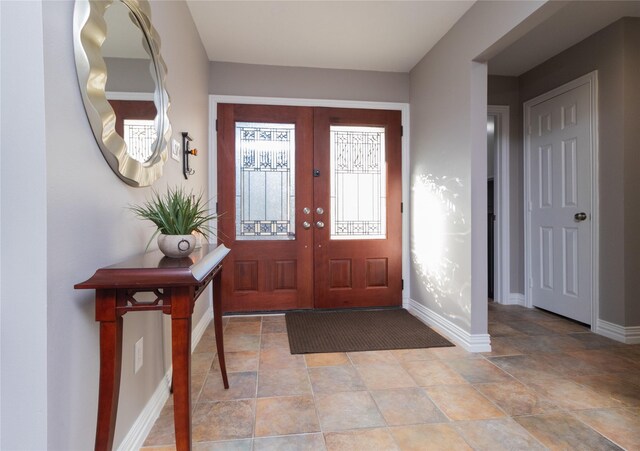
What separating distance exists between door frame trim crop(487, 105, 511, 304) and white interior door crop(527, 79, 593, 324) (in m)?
0.21

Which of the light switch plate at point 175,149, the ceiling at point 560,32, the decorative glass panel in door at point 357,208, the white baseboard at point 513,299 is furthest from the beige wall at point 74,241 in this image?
the white baseboard at point 513,299

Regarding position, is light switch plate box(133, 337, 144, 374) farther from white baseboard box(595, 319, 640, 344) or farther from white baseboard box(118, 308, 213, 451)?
white baseboard box(595, 319, 640, 344)

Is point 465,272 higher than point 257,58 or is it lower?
lower

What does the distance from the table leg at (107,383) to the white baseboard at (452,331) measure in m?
2.22

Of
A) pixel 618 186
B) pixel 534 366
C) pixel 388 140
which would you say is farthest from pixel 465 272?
pixel 388 140

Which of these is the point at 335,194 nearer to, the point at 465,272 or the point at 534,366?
the point at 465,272

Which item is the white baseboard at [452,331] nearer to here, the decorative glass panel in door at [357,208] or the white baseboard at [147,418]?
the decorative glass panel in door at [357,208]

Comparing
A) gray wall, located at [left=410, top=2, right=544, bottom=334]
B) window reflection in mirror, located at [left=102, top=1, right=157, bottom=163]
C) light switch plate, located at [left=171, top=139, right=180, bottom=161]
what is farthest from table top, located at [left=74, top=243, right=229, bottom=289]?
gray wall, located at [left=410, top=2, right=544, bottom=334]

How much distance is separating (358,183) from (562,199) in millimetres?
1900

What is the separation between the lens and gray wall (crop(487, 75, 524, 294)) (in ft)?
11.5

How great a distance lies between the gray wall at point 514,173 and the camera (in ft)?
11.5

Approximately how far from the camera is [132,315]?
53.6 inches

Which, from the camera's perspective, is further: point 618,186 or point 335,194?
point 335,194

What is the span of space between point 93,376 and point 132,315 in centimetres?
33
